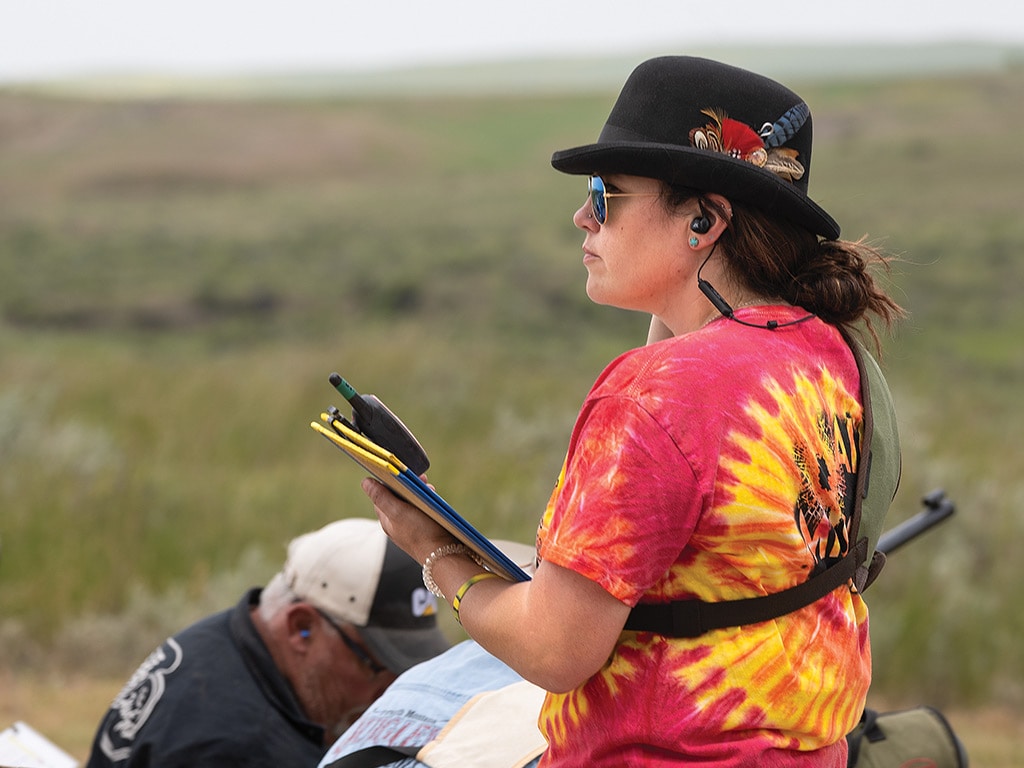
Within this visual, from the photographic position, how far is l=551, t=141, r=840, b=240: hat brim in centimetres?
194

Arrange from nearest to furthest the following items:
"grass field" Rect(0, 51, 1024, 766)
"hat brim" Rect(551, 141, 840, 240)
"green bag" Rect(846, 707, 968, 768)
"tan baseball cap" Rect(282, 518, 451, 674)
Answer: "hat brim" Rect(551, 141, 840, 240) → "green bag" Rect(846, 707, 968, 768) → "tan baseball cap" Rect(282, 518, 451, 674) → "grass field" Rect(0, 51, 1024, 766)

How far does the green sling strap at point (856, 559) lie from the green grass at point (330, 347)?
0.53m

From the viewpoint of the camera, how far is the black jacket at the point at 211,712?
308cm

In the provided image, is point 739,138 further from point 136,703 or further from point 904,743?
point 136,703

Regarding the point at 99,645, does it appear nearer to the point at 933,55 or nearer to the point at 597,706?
the point at 597,706

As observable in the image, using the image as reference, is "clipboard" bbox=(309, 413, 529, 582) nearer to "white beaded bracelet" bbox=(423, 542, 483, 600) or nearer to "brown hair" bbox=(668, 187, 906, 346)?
"white beaded bracelet" bbox=(423, 542, 483, 600)

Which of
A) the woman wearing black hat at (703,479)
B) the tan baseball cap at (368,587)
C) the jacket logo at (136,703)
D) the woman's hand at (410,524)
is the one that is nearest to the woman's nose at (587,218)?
the woman wearing black hat at (703,479)

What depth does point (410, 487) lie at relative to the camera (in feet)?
6.23

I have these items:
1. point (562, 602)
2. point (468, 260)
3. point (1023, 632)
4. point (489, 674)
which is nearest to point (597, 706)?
point (562, 602)

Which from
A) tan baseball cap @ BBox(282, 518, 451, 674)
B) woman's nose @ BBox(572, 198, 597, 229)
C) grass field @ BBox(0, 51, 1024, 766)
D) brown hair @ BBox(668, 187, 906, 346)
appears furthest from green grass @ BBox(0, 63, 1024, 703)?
tan baseball cap @ BBox(282, 518, 451, 674)

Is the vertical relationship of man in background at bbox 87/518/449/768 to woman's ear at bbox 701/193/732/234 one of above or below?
below

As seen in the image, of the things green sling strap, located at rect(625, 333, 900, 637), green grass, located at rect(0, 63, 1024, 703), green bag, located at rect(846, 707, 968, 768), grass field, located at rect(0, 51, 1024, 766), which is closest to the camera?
green sling strap, located at rect(625, 333, 900, 637)

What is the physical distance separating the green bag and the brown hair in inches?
50.7

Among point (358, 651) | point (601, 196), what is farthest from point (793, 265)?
point (358, 651)
